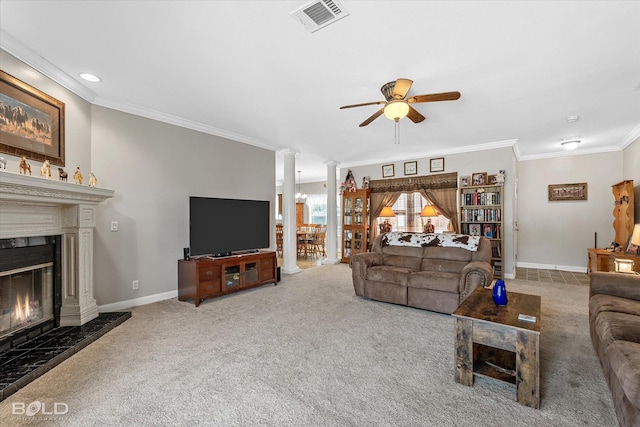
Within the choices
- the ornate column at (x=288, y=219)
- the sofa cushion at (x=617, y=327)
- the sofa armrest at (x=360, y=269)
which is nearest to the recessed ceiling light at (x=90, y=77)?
the ornate column at (x=288, y=219)

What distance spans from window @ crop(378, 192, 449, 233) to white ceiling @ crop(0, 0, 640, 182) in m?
2.50

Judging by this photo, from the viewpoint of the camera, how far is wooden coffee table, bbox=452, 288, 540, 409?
1.70 metres

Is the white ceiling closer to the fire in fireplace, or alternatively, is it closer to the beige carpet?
the fire in fireplace

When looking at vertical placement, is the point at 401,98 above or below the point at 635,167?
above

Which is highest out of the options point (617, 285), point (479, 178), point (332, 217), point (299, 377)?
point (479, 178)

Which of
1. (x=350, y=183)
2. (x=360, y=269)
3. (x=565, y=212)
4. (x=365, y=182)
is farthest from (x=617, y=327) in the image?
(x=350, y=183)

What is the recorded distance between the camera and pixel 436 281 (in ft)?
10.9

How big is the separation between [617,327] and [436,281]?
5.35ft

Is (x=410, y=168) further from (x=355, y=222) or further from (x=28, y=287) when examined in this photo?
(x=28, y=287)

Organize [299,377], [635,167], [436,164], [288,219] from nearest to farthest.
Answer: [299,377]
[635,167]
[288,219]
[436,164]

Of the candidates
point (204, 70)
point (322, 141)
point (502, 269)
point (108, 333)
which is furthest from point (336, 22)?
point (502, 269)

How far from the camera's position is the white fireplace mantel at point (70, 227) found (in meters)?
2.37

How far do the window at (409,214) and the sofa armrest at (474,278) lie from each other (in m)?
3.09

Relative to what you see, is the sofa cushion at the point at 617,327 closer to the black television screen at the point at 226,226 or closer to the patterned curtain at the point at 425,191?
the patterned curtain at the point at 425,191
